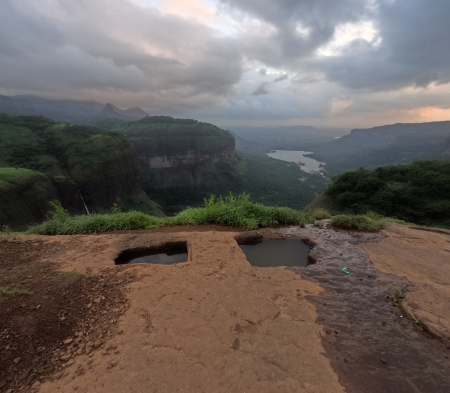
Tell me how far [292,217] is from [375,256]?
3234 mm

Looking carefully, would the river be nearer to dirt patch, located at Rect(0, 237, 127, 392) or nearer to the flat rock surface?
the flat rock surface

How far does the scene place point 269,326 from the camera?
363 centimetres

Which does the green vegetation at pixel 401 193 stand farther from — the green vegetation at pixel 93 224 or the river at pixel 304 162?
the river at pixel 304 162

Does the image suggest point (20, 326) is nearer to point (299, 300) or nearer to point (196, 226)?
point (299, 300)

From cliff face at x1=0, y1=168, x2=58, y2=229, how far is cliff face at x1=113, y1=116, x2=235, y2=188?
133 ft

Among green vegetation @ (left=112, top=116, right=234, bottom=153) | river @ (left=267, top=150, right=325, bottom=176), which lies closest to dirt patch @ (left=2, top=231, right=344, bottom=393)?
green vegetation @ (left=112, top=116, right=234, bottom=153)

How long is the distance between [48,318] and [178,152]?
7824 centimetres

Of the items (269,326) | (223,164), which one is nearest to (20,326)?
(269,326)

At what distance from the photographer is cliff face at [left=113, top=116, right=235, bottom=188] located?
72.9 meters

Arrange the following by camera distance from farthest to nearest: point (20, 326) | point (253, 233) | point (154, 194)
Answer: point (154, 194), point (253, 233), point (20, 326)

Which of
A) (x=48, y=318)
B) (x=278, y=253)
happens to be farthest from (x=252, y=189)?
(x=48, y=318)

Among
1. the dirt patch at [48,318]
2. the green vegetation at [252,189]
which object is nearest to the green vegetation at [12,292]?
the dirt patch at [48,318]

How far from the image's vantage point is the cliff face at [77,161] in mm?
32844

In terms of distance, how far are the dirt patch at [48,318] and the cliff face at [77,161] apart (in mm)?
30320
